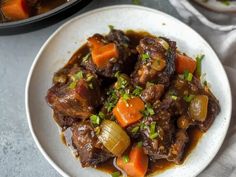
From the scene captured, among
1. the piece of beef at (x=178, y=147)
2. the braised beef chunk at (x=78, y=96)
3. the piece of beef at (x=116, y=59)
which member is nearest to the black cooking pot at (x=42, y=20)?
the piece of beef at (x=116, y=59)

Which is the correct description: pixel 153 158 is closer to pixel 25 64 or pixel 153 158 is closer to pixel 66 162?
pixel 66 162

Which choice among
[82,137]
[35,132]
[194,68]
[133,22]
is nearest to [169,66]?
[194,68]

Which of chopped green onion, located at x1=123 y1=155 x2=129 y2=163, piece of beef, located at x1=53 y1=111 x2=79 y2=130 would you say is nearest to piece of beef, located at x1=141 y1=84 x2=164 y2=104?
chopped green onion, located at x1=123 y1=155 x2=129 y2=163

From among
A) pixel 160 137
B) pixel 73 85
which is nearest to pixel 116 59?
pixel 73 85

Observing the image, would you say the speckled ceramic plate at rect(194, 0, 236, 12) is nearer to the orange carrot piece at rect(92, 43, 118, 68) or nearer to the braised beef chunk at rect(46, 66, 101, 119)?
the orange carrot piece at rect(92, 43, 118, 68)

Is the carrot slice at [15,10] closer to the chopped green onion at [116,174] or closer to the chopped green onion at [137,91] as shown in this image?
the chopped green onion at [137,91]

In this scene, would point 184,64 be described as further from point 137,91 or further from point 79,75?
point 79,75

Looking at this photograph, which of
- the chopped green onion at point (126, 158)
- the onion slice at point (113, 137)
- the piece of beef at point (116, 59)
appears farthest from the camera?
the piece of beef at point (116, 59)
